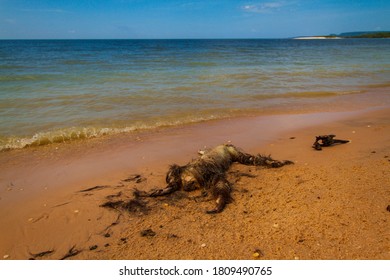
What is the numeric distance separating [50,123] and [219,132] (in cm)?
473

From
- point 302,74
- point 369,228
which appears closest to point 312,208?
point 369,228

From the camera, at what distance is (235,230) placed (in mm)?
3391

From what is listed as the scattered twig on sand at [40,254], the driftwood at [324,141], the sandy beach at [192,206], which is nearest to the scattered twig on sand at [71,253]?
the sandy beach at [192,206]

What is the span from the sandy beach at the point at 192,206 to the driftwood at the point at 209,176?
0.14 meters

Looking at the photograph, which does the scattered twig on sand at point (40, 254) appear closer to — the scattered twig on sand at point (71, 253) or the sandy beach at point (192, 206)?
the sandy beach at point (192, 206)

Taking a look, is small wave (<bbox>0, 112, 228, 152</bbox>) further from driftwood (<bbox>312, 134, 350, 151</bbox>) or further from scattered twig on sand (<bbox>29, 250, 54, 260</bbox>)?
scattered twig on sand (<bbox>29, 250, 54, 260</bbox>)

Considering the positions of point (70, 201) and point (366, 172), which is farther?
point (366, 172)

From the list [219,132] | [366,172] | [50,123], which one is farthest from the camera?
[50,123]

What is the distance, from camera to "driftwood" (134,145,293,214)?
4160mm

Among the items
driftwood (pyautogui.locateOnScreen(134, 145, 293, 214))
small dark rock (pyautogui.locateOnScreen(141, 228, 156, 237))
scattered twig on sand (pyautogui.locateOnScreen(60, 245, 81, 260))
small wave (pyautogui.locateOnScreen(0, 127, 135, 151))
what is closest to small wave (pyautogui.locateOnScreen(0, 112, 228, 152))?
small wave (pyautogui.locateOnScreen(0, 127, 135, 151))

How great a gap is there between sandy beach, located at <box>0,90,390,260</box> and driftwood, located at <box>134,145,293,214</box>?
138 millimetres

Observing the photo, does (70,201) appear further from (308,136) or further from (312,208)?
(308,136)

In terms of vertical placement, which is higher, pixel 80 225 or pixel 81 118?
pixel 81 118

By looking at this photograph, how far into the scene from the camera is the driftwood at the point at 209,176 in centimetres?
416
